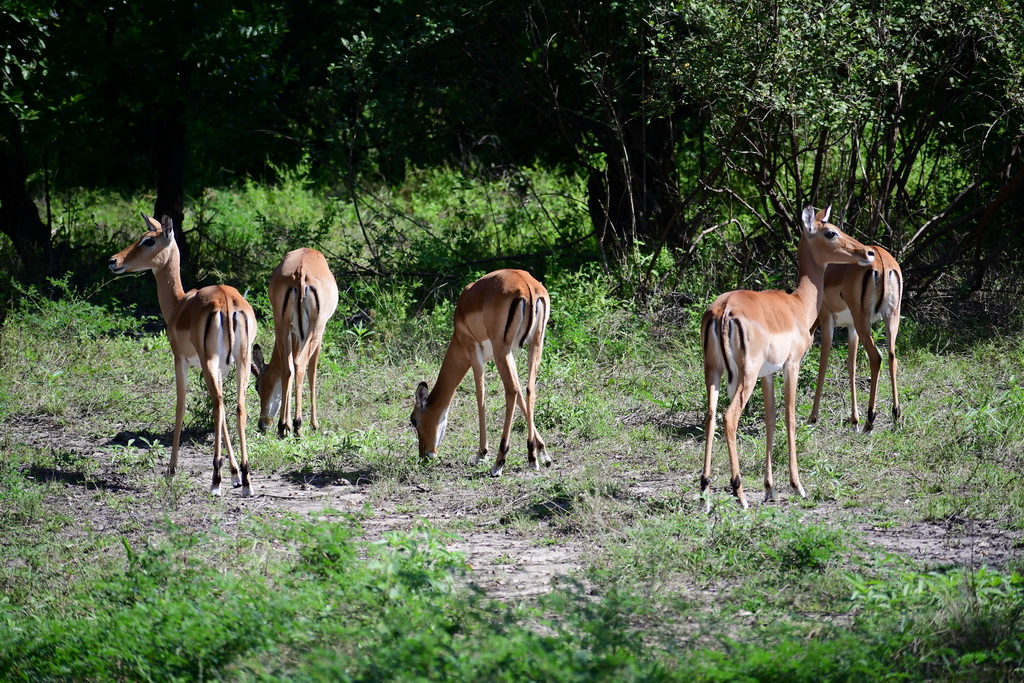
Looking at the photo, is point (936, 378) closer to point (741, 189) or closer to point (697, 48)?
point (697, 48)

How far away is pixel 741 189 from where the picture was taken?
11523 millimetres

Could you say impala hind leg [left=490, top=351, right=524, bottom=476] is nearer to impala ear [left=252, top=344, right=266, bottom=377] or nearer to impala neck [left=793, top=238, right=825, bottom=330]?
impala neck [left=793, top=238, right=825, bottom=330]

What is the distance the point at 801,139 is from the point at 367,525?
22.0 ft

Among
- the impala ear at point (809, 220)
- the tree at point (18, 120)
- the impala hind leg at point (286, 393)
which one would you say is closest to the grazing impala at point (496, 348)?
the impala hind leg at point (286, 393)

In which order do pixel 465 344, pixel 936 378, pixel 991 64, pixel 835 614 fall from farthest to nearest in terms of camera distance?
pixel 991 64, pixel 936 378, pixel 465 344, pixel 835 614

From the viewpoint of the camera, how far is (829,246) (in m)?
6.15

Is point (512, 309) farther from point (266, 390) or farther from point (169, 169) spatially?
point (169, 169)

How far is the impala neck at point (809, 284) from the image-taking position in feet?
19.4

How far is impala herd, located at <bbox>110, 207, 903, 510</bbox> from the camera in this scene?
5.30 metres

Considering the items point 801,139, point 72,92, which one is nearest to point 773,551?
point 801,139

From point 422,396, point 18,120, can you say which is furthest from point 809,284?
point 18,120

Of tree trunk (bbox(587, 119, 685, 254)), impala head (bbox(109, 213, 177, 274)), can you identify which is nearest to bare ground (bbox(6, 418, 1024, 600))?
impala head (bbox(109, 213, 177, 274))

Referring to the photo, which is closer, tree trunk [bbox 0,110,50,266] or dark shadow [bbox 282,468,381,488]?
dark shadow [bbox 282,468,381,488]

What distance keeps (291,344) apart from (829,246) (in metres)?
3.68
